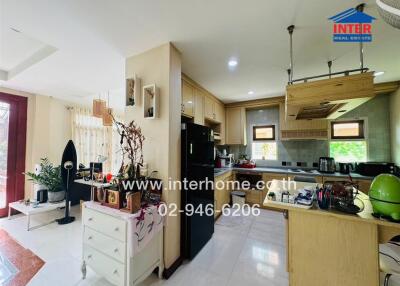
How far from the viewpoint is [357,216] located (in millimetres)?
1212

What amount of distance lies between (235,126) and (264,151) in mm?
1019

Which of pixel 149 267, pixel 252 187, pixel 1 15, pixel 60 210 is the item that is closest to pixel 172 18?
pixel 1 15

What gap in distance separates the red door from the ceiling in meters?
0.57

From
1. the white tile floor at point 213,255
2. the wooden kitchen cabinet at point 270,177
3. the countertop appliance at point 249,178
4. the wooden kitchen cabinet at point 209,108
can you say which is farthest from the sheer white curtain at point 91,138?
the wooden kitchen cabinet at point 270,177

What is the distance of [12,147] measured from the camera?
125 inches

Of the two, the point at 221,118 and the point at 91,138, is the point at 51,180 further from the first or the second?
the point at 221,118

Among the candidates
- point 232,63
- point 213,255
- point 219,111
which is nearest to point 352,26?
point 232,63

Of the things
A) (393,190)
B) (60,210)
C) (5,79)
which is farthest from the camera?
(60,210)

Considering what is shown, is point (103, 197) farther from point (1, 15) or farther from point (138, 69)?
point (1, 15)

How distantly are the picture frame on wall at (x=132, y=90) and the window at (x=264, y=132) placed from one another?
3340mm

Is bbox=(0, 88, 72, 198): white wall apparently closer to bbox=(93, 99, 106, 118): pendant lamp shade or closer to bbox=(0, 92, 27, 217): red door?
bbox=(0, 92, 27, 217): red door

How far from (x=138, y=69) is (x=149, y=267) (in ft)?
7.25

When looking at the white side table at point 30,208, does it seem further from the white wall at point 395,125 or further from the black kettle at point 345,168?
the white wall at point 395,125

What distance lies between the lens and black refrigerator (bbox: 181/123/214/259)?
2.00 metres
